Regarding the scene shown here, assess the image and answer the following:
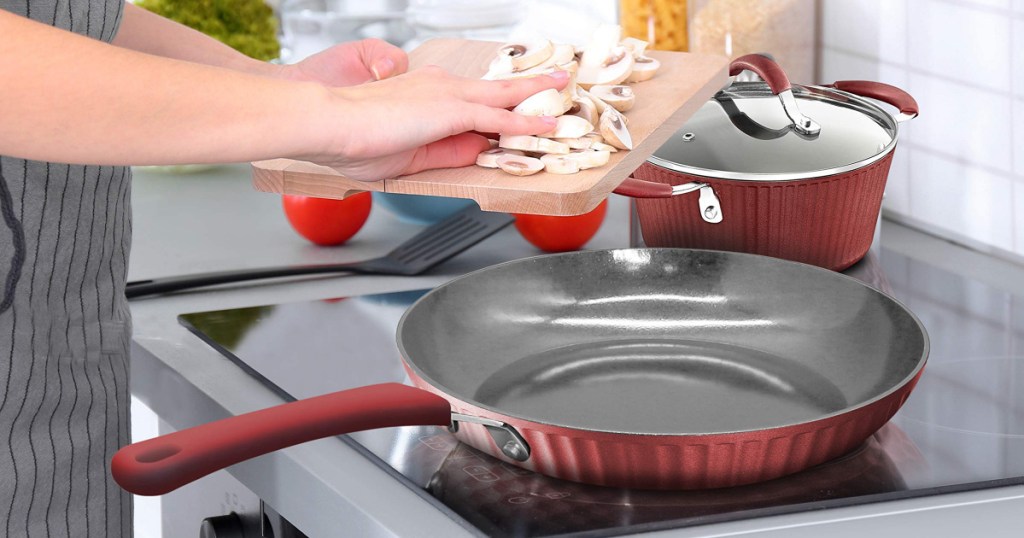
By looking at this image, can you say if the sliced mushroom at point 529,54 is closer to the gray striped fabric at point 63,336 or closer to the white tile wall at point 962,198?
the gray striped fabric at point 63,336

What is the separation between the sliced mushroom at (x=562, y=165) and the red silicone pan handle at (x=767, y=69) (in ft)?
1.00

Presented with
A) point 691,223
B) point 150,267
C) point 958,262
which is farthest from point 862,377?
point 150,267

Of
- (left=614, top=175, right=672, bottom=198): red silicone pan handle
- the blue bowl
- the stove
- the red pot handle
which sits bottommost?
the blue bowl

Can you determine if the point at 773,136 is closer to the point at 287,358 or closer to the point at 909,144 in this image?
the point at 909,144

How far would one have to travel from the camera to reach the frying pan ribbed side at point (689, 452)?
70 centimetres

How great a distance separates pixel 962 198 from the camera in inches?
47.3

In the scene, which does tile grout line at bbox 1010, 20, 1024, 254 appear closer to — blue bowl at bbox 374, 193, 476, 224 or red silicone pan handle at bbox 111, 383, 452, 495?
blue bowl at bbox 374, 193, 476, 224

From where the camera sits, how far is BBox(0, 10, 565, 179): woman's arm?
618 mm

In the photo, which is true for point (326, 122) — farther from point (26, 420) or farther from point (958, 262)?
point (958, 262)

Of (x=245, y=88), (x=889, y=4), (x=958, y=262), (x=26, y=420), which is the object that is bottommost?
(x=958, y=262)

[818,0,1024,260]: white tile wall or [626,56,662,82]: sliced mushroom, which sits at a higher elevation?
[626,56,662,82]: sliced mushroom

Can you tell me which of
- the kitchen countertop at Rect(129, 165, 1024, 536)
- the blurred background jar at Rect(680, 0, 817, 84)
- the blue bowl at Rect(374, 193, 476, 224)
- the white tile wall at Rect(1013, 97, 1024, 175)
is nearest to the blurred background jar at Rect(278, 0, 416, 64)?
the kitchen countertop at Rect(129, 165, 1024, 536)

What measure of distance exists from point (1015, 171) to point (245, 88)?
757mm

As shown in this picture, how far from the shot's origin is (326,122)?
704mm
